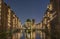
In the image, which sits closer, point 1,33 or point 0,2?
point 1,33

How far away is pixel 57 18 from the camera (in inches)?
1193

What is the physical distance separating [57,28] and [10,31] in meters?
6.33

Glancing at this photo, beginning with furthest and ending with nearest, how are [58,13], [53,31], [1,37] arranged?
[53,31] < [58,13] < [1,37]

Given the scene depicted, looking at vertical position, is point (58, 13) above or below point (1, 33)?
above

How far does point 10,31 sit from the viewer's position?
100 feet

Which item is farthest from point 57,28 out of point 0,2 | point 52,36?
point 0,2

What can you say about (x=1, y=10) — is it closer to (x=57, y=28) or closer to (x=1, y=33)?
(x=1, y=33)

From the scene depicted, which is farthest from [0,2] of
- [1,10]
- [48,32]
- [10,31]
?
[48,32]

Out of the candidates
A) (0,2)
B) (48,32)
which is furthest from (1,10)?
(48,32)

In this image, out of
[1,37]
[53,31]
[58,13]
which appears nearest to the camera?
[1,37]

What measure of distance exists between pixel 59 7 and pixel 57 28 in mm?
2830

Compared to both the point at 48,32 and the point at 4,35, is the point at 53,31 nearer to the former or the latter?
the point at 48,32

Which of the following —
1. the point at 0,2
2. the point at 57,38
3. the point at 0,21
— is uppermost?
the point at 0,2

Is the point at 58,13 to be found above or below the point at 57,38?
above
